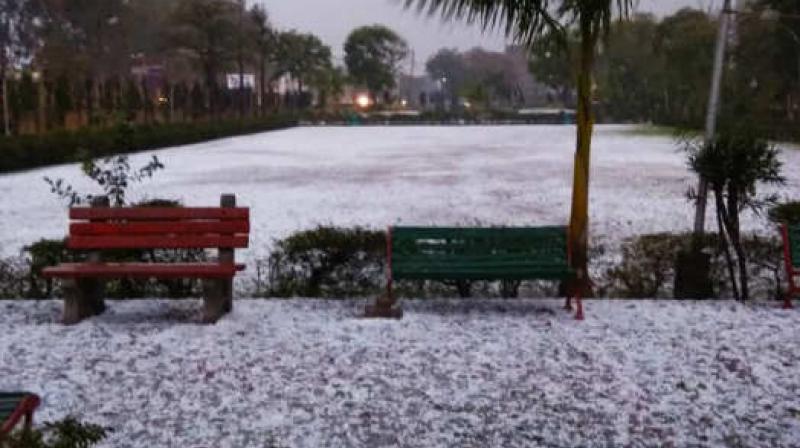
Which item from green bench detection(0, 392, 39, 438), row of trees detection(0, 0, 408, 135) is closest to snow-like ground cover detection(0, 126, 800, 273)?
green bench detection(0, 392, 39, 438)

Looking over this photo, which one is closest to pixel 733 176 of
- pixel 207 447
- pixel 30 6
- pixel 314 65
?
pixel 207 447

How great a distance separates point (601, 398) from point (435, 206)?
1018 centimetres

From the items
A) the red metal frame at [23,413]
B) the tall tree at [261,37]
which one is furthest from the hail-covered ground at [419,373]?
the tall tree at [261,37]

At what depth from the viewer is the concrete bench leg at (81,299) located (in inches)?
255

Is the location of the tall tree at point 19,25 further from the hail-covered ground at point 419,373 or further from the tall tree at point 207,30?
the hail-covered ground at point 419,373

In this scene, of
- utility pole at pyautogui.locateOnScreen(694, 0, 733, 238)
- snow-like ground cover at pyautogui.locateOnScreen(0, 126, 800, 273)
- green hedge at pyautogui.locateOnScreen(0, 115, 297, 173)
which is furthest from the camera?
green hedge at pyautogui.locateOnScreen(0, 115, 297, 173)

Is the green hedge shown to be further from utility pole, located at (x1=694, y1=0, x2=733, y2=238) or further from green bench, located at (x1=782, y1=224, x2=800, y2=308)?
green bench, located at (x1=782, y1=224, x2=800, y2=308)

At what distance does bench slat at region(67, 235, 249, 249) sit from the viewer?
6625 mm

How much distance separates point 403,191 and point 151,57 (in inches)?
3175

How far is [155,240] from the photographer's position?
6.71 m

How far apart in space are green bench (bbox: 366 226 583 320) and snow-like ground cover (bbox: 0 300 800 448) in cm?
37

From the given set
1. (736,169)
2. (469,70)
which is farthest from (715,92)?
(469,70)

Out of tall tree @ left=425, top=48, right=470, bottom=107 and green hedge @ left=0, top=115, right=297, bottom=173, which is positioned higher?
tall tree @ left=425, top=48, right=470, bottom=107

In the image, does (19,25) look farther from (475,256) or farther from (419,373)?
(419,373)
